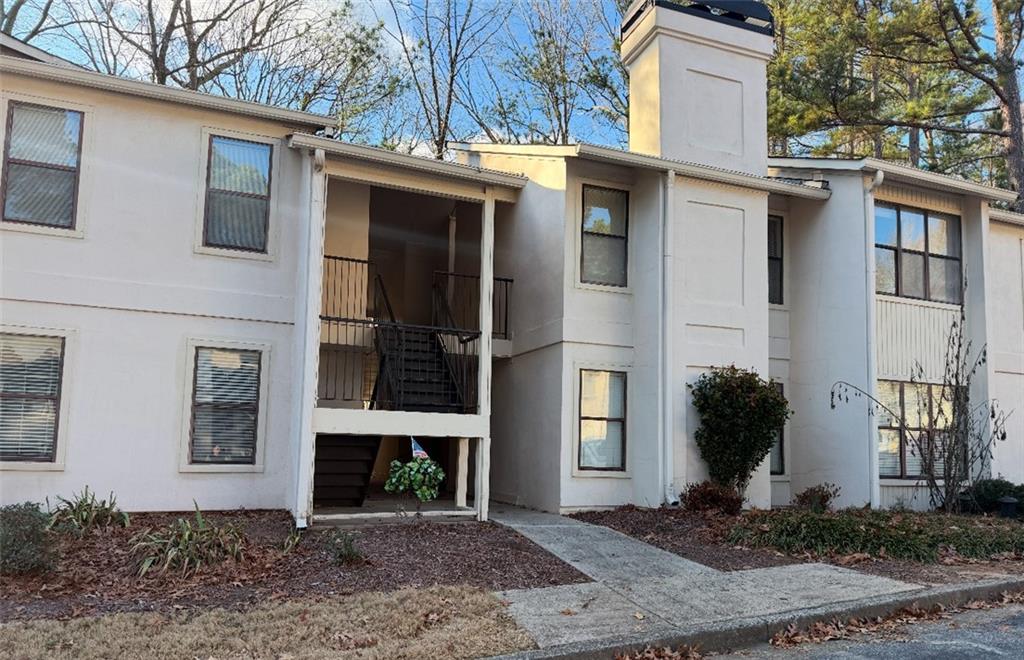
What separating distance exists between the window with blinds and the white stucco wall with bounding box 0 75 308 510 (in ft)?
0.63

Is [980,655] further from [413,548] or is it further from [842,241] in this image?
[842,241]

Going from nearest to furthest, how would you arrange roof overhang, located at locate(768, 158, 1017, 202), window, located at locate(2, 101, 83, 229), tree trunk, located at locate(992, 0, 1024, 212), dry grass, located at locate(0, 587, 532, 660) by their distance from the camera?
dry grass, located at locate(0, 587, 532, 660), window, located at locate(2, 101, 83, 229), roof overhang, located at locate(768, 158, 1017, 202), tree trunk, located at locate(992, 0, 1024, 212)

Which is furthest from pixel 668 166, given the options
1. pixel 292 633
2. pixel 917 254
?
pixel 292 633

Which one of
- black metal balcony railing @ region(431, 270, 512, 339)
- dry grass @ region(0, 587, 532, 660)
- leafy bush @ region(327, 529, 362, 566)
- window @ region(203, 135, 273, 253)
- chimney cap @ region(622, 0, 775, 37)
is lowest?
dry grass @ region(0, 587, 532, 660)

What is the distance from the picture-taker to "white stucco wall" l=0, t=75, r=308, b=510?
9453 millimetres

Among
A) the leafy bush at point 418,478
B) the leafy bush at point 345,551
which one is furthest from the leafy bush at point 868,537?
the leafy bush at point 345,551

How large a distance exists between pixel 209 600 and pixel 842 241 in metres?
10.9

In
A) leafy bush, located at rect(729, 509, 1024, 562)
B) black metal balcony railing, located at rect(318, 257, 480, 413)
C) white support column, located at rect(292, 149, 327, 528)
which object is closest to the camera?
leafy bush, located at rect(729, 509, 1024, 562)

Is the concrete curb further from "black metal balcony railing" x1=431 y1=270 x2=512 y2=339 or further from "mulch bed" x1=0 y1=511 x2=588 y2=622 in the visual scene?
"black metal balcony railing" x1=431 y1=270 x2=512 y2=339

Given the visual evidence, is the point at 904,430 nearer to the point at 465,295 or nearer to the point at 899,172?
the point at 899,172

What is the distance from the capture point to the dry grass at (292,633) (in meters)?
5.28

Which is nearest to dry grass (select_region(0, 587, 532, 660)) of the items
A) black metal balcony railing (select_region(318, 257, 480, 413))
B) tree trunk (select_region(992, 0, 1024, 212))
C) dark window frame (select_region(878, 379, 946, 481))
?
black metal balcony railing (select_region(318, 257, 480, 413))

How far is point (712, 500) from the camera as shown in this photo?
1087cm

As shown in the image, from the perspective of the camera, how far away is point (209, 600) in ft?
21.3
